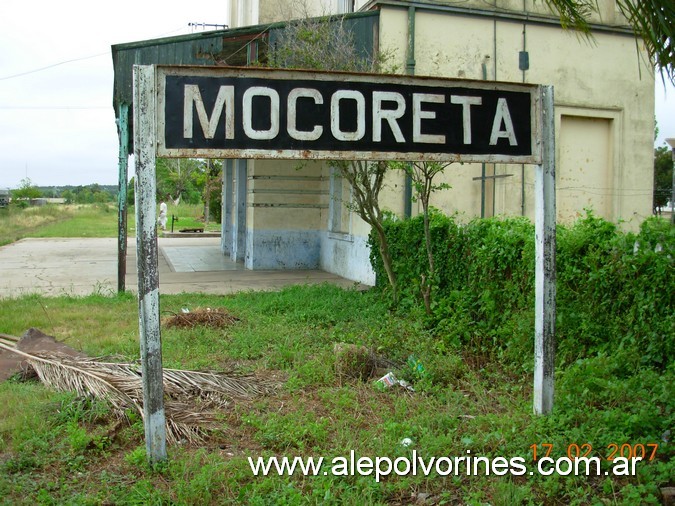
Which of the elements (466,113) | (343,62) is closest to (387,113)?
(466,113)

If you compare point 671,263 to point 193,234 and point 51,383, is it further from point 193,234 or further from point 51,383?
point 193,234

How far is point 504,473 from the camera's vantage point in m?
3.87

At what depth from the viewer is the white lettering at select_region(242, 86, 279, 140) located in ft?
13.3

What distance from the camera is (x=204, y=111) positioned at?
401 cm

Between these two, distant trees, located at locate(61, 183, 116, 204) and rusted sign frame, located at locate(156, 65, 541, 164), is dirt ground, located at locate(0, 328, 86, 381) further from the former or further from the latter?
distant trees, located at locate(61, 183, 116, 204)

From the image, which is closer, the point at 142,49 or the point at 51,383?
the point at 51,383

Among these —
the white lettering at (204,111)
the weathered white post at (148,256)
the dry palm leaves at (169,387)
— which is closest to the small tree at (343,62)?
the dry palm leaves at (169,387)

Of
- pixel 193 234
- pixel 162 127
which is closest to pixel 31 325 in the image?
pixel 162 127

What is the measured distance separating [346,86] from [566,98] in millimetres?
10135

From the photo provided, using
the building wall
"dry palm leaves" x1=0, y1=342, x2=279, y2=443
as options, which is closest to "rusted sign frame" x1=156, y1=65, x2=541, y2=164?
"dry palm leaves" x1=0, y1=342, x2=279, y2=443

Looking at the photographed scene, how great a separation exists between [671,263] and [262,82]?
10.1 feet

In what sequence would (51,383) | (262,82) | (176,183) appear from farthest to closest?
(176,183) → (51,383) → (262,82)

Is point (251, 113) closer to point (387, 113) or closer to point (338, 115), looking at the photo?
point (338, 115)

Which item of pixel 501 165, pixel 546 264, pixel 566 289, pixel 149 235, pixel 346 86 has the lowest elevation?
pixel 566 289
